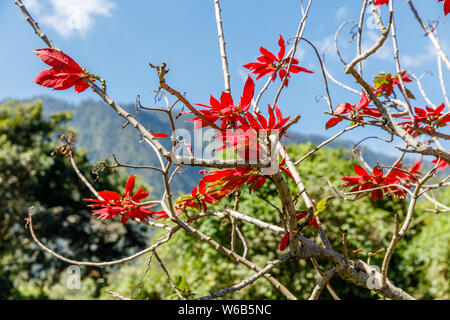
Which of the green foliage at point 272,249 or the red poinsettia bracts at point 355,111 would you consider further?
the green foliage at point 272,249

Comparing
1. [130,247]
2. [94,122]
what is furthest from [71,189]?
[94,122]

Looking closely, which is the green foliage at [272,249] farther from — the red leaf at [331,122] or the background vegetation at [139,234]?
the red leaf at [331,122]

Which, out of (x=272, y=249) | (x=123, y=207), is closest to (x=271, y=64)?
(x=123, y=207)

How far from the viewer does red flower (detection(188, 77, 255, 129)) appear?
64cm

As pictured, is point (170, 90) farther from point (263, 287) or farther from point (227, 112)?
point (263, 287)

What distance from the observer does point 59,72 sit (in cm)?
56

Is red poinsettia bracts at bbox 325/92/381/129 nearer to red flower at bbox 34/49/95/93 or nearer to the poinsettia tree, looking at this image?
the poinsettia tree

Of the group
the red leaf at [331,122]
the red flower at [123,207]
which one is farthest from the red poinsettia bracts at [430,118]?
the red flower at [123,207]

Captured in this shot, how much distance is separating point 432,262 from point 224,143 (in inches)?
104

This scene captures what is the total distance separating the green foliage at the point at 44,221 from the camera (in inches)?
234

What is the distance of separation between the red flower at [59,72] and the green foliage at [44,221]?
17.6 feet

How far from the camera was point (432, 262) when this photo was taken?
265 cm

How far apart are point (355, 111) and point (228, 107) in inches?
14.0

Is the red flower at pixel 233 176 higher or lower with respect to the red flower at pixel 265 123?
lower
